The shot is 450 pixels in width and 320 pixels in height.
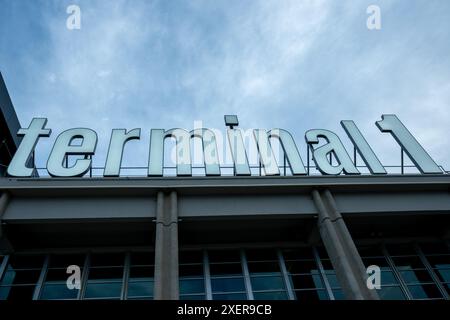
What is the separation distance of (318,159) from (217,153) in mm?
4591

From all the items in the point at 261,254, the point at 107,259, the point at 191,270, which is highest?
the point at 107,259

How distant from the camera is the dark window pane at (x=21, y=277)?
14383 millimetres

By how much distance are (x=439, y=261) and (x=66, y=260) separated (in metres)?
16.0

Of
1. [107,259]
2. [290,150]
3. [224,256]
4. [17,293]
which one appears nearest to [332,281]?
[224,256]

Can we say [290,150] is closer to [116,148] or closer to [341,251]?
[341,251]

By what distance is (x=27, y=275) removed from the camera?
14664mm

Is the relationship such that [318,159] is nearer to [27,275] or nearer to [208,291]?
[208,291]

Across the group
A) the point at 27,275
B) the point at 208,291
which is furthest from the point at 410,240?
the point at 27,275

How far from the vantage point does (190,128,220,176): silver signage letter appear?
1589 cm

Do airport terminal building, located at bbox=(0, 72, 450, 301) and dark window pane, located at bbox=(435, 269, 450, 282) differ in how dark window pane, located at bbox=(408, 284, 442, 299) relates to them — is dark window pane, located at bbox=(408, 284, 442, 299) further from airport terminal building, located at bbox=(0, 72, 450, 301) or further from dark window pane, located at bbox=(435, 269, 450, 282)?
dark window pane, located at bbox=(435, 269, 450, 282)

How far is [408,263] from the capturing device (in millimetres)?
16172

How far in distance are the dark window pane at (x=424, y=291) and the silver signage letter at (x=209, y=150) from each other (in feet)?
30.5

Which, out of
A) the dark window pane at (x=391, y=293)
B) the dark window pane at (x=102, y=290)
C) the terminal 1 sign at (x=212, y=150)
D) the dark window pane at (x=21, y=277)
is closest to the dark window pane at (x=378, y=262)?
the dark window pane at (x=391, y=293)
